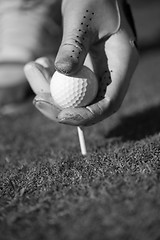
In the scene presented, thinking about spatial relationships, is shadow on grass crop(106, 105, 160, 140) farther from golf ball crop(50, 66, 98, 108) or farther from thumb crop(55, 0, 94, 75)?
thumb crop(55, 0, 94, 75)

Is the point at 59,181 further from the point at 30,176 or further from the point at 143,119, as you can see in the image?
the point at 143,119

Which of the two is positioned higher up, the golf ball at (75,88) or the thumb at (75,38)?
the thumb at (75,38)

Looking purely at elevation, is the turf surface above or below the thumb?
below

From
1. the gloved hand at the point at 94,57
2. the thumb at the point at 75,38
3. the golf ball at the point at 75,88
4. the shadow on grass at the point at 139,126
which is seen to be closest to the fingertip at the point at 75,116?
the gloved hand at the point at 94,57

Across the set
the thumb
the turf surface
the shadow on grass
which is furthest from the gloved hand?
the shadow on grass

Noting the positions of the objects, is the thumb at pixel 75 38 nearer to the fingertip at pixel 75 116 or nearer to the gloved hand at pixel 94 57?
the gloved hand at pixel 94 57

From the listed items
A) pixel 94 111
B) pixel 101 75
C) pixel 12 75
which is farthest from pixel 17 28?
pixel 94 111
